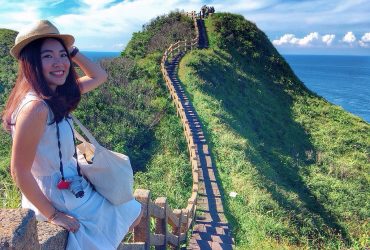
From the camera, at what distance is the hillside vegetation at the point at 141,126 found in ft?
41.0

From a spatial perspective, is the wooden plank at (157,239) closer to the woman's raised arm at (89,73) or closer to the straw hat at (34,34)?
the woman's raised arm at (89,73)

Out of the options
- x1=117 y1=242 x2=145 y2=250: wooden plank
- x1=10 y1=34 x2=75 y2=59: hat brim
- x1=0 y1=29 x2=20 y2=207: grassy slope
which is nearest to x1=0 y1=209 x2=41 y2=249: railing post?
x1=10 y1=34 x2=75 y2=59: hat brim

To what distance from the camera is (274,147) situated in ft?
67.1

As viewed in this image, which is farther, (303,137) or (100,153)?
(303,137)

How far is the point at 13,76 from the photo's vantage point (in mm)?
22250

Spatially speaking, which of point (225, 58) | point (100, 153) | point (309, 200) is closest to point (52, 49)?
point (100, 153)

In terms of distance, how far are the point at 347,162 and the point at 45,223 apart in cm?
1952

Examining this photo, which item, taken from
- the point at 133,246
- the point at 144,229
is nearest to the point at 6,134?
the point at 144,229

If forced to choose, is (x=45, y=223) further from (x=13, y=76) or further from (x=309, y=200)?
(x=13, y=76)

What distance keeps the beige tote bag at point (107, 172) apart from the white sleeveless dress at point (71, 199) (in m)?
0.06

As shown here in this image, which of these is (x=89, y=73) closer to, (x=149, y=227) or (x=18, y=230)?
(x=149, y=227)

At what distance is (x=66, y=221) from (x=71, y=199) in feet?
0.57

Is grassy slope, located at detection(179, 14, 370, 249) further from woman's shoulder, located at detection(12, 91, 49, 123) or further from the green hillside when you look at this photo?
woman's shoulder, located at detection(12, 91, 49, 123)

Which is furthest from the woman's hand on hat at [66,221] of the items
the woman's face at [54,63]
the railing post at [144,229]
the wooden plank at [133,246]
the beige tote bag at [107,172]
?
the railing post at [144,229]
